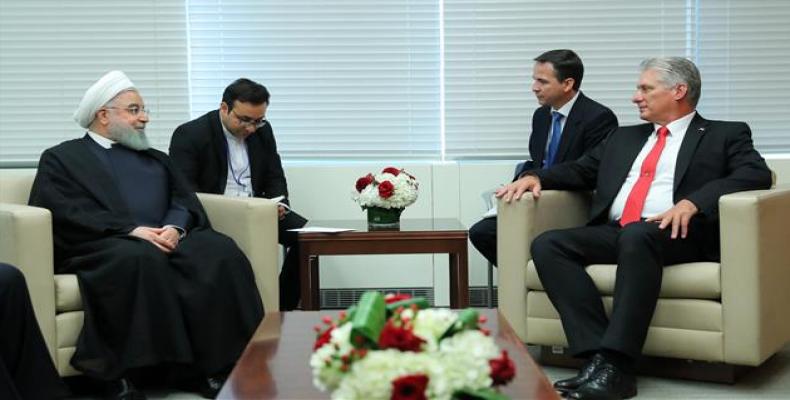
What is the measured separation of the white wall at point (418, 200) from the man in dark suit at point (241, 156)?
1.54 ft

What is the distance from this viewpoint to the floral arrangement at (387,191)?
190 inches

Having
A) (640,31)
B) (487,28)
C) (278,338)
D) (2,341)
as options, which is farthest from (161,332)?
(640,31)

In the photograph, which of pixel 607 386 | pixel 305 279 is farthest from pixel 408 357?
pixel 305 279

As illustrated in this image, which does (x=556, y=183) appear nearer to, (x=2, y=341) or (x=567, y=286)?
(x=567, y=286)

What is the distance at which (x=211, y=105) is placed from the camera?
5.85 m

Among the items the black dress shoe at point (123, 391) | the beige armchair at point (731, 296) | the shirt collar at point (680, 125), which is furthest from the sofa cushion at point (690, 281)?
the black dress shoe at point (123, 391)

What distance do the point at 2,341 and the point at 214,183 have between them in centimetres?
183

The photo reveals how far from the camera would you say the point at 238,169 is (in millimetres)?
5250

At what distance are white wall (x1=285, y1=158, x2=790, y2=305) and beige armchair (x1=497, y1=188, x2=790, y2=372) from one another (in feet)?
5.24

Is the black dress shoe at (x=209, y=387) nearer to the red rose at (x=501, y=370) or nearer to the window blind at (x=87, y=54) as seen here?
the window blind at (x=87, y=54)

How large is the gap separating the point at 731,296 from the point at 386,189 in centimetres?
160

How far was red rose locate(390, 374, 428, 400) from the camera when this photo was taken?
5.84ft

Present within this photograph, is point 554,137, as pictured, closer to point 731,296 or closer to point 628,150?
point 628,150

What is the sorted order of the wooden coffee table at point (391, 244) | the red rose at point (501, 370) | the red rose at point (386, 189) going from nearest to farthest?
1. the red rose at point (501, 370)
2. the wooden coffee table at point (391, 244)
3. the red rose at point (386, 189)
